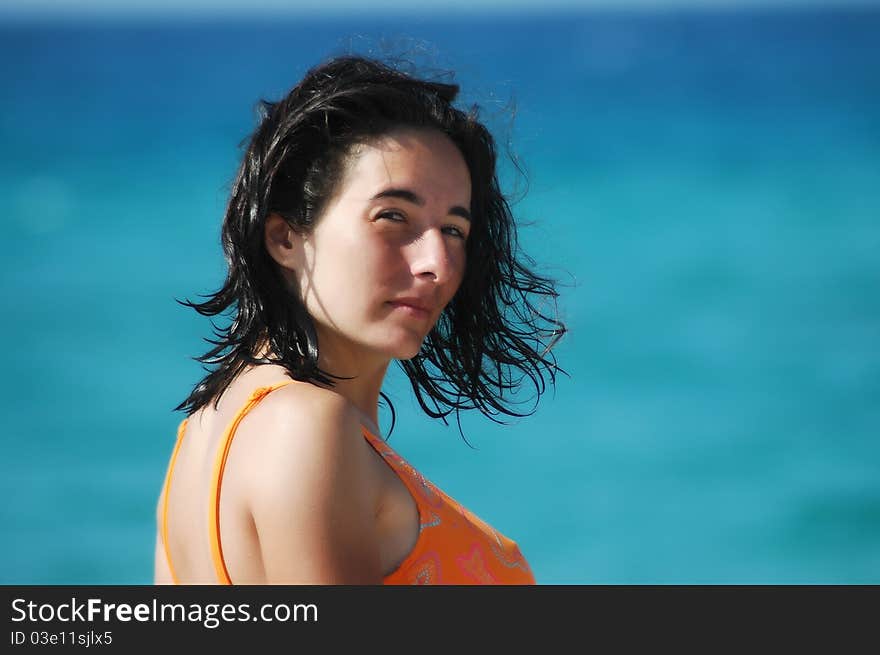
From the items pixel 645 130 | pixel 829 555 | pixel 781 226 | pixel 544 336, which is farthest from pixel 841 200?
pixel 544 336

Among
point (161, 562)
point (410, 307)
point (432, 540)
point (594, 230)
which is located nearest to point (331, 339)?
point (410, 307)

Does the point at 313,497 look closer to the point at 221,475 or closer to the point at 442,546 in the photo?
the point at 221,475

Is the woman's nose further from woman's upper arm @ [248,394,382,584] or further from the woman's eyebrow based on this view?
woman's upper arm @ [248,394,382,584]

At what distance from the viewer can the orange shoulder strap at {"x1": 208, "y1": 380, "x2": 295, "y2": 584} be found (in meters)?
1.61

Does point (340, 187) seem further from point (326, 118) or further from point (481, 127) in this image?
point (481, 127)

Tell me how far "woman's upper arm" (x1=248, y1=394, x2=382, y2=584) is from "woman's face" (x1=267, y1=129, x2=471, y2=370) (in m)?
0.26

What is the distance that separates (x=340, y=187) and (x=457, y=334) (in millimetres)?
492

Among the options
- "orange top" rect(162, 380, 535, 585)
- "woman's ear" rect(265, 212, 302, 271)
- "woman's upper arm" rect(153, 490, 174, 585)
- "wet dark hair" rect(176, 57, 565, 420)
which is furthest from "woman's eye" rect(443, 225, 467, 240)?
"woman's upper arm" rect(153, 490, 174, 585)

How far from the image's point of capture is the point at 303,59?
13148 millimetres

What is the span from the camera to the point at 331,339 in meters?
1.82

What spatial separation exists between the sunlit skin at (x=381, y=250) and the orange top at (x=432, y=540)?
0.60ft

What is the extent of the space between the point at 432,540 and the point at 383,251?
1.45 feet

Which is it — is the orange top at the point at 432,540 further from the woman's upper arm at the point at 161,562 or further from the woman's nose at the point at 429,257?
the woman's nose at the point at 429,257
